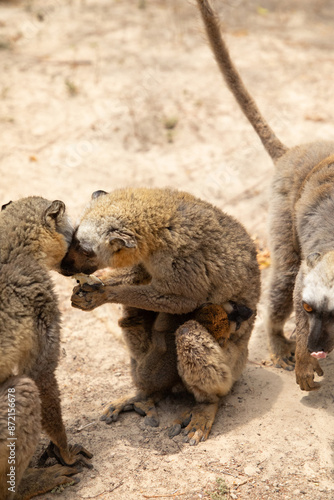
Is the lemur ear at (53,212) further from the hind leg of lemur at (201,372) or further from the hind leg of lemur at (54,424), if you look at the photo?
the hind leg of lemur at (201,372)

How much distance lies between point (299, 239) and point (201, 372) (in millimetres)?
2038

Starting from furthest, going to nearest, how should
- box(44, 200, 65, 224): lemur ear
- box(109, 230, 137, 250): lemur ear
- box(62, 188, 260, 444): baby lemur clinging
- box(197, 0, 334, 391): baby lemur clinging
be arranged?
box(62, 188, 260, 444): baby lemur clinging → box(109, 230, 137, 250): lemur ear → box(44, 200, 65, 224): lemur ear → box(197, 0, 334, 391): baby lemur clinging

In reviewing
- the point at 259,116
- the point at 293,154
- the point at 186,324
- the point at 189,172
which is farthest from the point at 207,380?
the point at 189,172

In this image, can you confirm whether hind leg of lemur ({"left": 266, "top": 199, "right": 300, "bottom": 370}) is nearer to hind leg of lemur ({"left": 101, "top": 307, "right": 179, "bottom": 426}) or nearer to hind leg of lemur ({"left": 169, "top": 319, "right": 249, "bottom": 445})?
hind leg of lemur ({"left": 169, "top": 319, "right": 249, "bottom": 445})

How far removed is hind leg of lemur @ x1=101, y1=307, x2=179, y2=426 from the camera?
626 centimetres

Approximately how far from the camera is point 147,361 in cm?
627

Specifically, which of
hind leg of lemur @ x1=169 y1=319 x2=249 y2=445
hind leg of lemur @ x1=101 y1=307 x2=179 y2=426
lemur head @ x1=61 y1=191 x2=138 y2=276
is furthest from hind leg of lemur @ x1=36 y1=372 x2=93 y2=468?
lemur head @ x1=61 y1=191 x2=138 y2=276

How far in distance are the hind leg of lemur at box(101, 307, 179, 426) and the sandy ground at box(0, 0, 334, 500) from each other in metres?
0.15

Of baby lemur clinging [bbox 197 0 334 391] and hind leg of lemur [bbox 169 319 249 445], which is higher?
baby lemur clinging [bbox 197 0 334 391]

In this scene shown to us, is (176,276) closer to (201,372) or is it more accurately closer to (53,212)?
(201,372)

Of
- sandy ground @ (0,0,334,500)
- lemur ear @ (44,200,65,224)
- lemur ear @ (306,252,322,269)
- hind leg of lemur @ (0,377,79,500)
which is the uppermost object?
lemur ear @ (44,200,65,224)

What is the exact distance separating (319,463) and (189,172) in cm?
722

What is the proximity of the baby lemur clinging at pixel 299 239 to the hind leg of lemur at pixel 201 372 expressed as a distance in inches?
32.3

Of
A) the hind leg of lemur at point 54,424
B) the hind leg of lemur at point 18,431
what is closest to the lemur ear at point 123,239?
the hind leg of lemur at point 54,424
